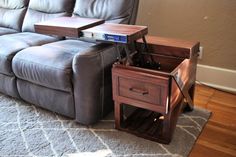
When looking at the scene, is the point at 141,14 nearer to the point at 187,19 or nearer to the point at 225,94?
the point at 187,19

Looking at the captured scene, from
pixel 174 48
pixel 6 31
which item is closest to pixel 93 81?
pixel 174 48

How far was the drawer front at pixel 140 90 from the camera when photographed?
153cm

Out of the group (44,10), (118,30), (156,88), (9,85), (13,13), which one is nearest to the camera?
(156,88)

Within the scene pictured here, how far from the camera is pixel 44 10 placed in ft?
8.05

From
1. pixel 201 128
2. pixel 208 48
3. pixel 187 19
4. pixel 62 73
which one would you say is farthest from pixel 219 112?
pixel 62 73

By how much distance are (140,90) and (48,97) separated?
692 mm

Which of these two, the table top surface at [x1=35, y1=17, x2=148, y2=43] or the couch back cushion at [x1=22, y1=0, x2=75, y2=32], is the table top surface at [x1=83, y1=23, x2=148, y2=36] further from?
the couch back cushion at [x1=22, y1=0, x2=75, y2=32]

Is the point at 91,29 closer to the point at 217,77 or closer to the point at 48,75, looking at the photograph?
the point at 48,75

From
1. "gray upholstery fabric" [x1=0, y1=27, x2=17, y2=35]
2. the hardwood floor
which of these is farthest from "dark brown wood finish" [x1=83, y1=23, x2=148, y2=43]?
"gray upholstery fabric" [x1=0, y1=27, x2=17, y2=35]

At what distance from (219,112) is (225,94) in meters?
0.32

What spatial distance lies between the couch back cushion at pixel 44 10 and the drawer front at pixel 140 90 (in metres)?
1.02

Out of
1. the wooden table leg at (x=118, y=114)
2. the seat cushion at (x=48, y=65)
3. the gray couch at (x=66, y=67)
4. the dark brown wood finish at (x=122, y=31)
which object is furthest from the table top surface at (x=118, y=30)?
the wooden table leg at (x=118, y=114)

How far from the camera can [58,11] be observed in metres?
2.36

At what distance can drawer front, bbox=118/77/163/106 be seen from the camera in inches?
60.1
